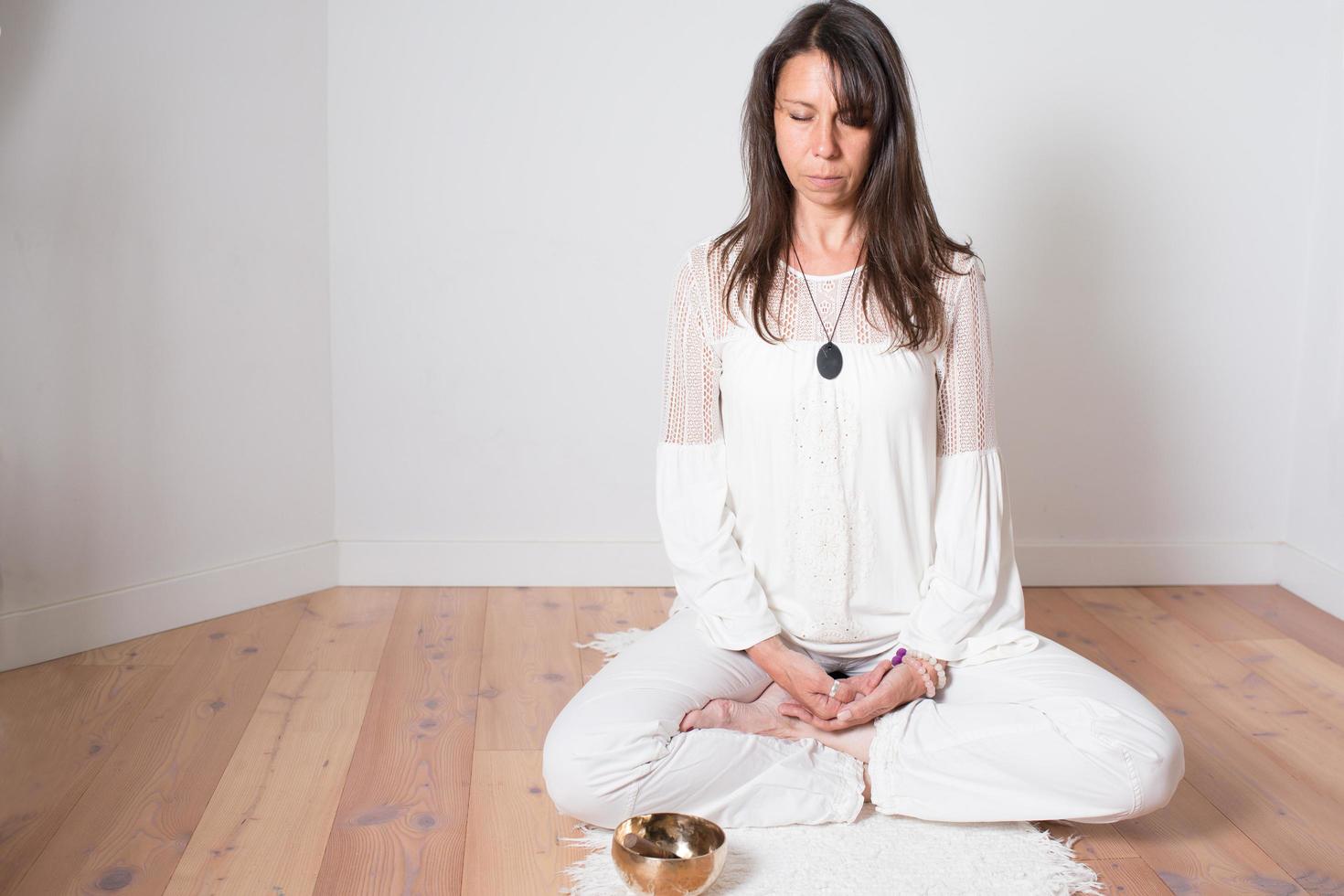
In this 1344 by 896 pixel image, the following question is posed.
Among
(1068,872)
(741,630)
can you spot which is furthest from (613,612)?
(1068,872)

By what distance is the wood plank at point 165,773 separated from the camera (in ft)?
5.45

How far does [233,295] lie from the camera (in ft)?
8.77

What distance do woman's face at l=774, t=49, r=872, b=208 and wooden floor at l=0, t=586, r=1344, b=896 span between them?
988 mm

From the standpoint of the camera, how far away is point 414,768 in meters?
2.00

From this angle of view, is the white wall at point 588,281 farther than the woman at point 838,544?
Yes

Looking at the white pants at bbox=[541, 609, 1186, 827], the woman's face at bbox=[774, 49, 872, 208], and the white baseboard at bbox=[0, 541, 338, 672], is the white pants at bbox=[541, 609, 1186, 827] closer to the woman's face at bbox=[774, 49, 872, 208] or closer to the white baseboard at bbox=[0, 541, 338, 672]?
the woman's face at bbox=[774, 49, 872, 208]

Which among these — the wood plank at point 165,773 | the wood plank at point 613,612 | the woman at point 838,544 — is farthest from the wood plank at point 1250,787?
the wood plank at point 165,773

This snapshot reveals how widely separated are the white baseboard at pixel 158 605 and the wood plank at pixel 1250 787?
1.71 m

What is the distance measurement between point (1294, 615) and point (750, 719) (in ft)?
5.40

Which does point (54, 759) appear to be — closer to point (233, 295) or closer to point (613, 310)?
point (233, 295)

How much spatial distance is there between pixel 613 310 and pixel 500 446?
411 mm

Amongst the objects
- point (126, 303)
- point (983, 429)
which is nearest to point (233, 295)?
point (126, 303)

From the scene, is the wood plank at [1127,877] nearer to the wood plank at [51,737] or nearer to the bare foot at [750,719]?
the bare foot at [750,719]

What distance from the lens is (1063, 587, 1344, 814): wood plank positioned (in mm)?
2109
